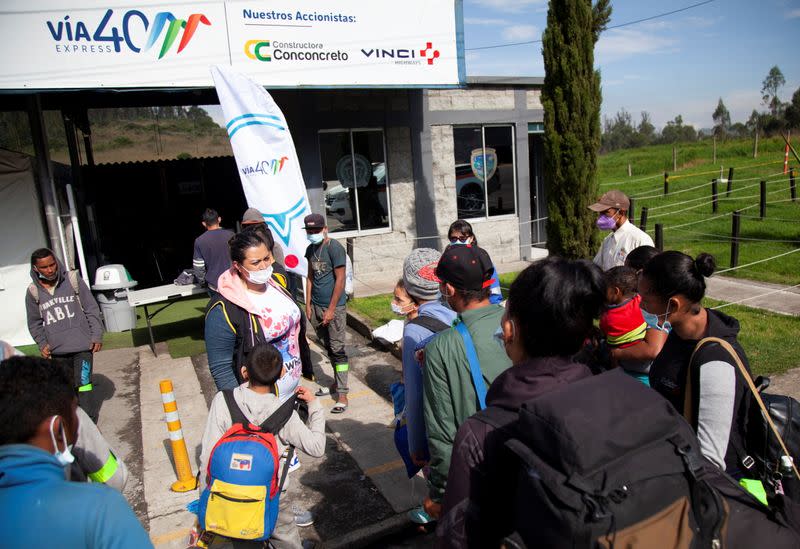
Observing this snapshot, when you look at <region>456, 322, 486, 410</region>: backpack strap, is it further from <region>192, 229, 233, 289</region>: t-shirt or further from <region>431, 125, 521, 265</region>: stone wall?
<region>431, 125, 521, 265</region>: stone wall

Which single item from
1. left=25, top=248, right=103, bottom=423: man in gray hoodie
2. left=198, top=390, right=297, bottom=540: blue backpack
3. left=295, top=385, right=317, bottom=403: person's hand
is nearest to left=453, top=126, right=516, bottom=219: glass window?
left=25, top=248, right=103, bottom=423: man in gray hoodie

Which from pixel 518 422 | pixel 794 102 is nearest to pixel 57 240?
pixel 518 422

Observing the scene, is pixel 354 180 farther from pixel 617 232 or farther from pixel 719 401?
pixel 719 401

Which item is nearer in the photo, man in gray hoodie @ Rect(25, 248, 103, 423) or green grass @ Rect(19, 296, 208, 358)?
man in gray hoodie @ Rect(25, 248, 103, 423)

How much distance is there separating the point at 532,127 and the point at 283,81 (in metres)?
6.32

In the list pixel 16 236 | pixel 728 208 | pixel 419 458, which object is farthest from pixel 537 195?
pixel 419 458

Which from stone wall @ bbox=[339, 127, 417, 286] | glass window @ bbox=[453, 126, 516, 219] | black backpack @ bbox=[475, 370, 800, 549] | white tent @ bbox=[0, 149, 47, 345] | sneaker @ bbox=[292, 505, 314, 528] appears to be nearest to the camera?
black backpack @ bbox=[475, 370, 800, 549]

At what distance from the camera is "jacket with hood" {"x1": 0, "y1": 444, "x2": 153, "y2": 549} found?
140 cm

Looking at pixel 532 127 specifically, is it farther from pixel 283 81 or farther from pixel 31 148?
pixel 31 148

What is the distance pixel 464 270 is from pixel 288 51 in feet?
25.8

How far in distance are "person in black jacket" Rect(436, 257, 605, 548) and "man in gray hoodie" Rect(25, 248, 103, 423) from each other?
5.07 m

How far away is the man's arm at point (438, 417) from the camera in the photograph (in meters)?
2.26

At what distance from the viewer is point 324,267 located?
5875 millimetres

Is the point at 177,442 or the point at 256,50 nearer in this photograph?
the point at 177,442
